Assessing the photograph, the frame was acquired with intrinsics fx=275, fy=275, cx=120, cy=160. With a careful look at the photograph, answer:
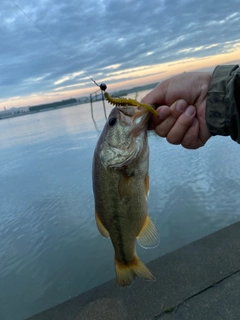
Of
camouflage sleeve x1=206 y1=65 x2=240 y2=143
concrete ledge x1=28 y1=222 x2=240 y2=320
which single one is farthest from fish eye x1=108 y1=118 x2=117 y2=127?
concrete ledge x1=28 y1=222 x2=240 y2=320

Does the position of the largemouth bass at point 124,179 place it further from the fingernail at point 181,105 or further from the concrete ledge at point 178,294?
the concrete ledge at point 178,294

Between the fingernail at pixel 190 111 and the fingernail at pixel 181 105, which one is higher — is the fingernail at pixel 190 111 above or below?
below

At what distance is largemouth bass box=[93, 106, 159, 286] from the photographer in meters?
2.20

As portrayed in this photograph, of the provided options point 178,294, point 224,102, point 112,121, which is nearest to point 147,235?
point 112,121

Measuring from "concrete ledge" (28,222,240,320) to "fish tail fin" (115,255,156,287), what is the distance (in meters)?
1.13

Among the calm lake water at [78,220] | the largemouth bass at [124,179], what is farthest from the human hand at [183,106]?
the calm lake water at [78,220]

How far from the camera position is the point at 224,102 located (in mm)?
2342

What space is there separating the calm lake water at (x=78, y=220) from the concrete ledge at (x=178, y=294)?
1327mm

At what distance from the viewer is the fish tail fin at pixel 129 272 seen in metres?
2.61

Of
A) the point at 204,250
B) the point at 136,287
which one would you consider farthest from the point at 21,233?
the point at 204,250

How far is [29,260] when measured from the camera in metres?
6.31

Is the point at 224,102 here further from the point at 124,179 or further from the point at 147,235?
the point at 147,235

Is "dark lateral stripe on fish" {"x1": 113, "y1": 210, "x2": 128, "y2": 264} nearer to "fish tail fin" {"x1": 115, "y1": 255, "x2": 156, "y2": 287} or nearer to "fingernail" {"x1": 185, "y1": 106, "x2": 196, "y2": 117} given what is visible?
"fish tail fin" {"x1": 115, "y1": 255, "x2": 156, "y2": 287}

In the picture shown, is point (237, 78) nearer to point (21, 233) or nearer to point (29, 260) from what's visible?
point (29, 260)
